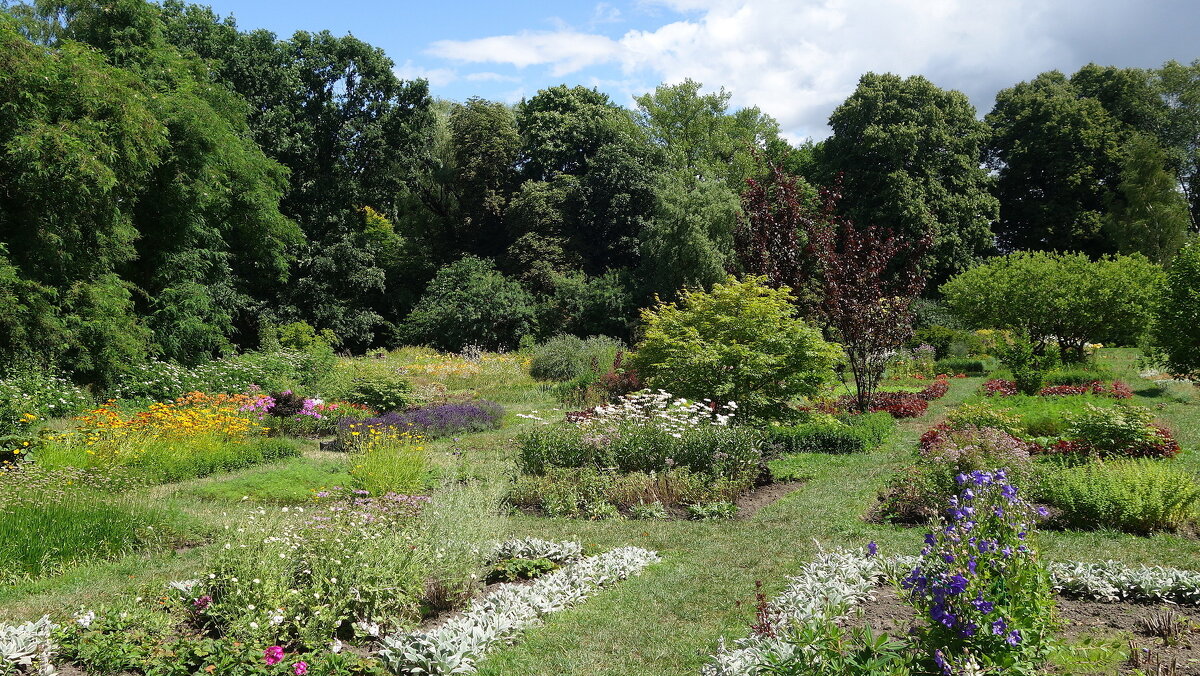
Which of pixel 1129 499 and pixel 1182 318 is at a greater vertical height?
pixel 1182 318

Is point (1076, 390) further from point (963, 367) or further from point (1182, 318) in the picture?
point (963, 367)

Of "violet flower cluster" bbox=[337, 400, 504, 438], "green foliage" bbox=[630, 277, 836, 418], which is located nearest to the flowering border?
"green foliage" bbox=[630, 277, 836, 418]

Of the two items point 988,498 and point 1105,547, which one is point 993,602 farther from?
point 1105,547

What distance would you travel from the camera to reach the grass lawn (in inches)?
170

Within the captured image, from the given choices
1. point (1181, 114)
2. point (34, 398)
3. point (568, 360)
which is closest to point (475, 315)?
point (568, 360)

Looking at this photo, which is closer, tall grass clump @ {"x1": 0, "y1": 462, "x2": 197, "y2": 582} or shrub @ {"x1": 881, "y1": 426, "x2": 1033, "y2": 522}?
tall grass clump @ {"x1": 0, "y1": 462, "x2": 197, "y2": 582}

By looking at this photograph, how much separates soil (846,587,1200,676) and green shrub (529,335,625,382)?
15.6 meters

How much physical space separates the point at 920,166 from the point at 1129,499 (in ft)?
86.2

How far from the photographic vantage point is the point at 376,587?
15.3ft

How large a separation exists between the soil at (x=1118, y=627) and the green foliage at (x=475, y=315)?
22.8 meters

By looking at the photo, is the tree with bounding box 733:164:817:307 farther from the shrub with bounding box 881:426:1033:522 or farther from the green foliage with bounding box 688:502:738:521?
the green foliage with bounding box 688:502:738:521

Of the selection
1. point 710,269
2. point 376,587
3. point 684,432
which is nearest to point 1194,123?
point 710,269

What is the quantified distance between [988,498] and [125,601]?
534cm

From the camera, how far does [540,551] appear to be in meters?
6.09
